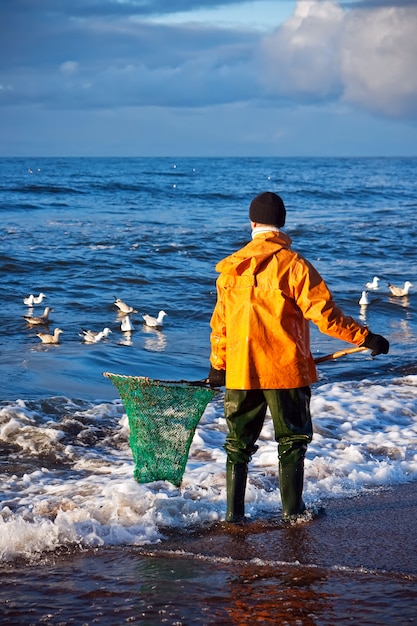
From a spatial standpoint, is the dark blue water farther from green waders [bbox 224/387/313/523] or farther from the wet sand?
the wet sand

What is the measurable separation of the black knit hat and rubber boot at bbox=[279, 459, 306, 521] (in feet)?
4.73

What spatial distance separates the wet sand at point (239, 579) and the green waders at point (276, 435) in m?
0.17

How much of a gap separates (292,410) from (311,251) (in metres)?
18.6

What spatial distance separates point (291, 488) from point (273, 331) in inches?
40.5

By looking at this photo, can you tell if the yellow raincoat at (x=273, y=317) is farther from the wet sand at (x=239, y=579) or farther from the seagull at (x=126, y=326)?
the seagull at (x=126, y=326)

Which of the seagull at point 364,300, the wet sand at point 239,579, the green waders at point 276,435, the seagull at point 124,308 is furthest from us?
the seagull at point 364,300

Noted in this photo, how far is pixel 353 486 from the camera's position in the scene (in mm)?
6383

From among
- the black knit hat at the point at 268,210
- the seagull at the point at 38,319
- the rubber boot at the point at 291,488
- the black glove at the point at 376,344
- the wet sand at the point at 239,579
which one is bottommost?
the seagull at the point at 38,319

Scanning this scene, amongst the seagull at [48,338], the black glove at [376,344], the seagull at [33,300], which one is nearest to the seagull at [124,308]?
the seagull at [33,300]

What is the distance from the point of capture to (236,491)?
5.48 m

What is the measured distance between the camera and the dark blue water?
11297 mm

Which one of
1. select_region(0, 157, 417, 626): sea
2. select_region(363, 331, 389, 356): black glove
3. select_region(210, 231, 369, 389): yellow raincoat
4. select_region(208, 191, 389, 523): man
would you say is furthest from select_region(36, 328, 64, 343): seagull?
select_region(363, 331, 389, 356): black glove

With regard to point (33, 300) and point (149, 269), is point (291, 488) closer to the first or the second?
point (33, 300)

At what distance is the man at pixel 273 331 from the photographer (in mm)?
5027
